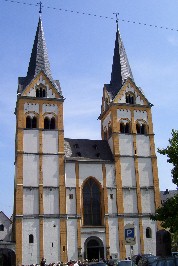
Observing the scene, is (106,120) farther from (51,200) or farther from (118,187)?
(51,200)

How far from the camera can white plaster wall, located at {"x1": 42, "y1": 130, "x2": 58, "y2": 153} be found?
161 feet

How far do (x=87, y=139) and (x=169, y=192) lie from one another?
3521 centimetres

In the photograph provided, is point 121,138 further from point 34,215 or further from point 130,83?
point 34,215

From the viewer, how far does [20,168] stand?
155 ft

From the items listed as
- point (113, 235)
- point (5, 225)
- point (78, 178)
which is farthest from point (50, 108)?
point (5, 225)

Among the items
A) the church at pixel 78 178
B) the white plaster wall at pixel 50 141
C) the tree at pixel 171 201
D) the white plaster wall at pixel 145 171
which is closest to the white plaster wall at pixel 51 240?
the church at pixel 78 178

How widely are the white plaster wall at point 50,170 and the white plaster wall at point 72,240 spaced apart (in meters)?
4.80

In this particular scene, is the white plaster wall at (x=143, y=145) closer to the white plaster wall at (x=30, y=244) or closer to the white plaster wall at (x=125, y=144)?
the white plaster wall at (x=125, y=144)

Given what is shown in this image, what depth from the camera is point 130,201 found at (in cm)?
4934

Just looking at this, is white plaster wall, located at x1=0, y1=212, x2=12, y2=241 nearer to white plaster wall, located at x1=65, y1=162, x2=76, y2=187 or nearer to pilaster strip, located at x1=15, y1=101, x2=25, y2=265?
pilaster strip, located at x1=15, y1=101, x2=25, y2=265

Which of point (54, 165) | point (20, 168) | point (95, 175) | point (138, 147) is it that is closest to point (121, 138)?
point (138, 147)

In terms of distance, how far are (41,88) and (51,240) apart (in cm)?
1883

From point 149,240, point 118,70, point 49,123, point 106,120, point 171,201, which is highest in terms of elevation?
point 118,70

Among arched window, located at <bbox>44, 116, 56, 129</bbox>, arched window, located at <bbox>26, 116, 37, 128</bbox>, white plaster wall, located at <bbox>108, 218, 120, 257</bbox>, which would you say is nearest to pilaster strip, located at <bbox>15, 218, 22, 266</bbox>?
white plaster wall, located at <bbox>108, 218, 120, 257</bbox>
